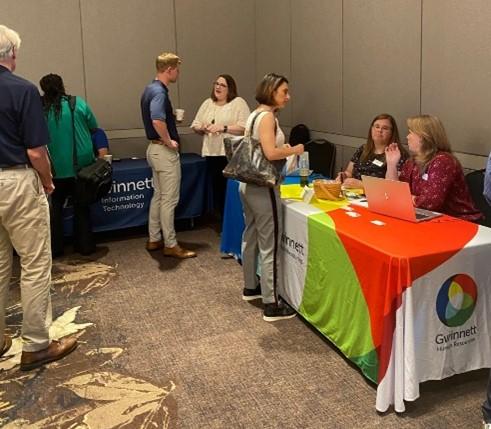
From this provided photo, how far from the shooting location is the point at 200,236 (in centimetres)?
516

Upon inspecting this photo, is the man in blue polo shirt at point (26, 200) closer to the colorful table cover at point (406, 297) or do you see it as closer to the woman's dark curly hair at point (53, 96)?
the colorful table cover at point (406, 297)

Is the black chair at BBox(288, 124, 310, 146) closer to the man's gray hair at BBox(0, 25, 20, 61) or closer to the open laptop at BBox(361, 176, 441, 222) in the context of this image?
the open laptop at BBox(361, 176, 441, 222)

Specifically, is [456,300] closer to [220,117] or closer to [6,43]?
[6,43]

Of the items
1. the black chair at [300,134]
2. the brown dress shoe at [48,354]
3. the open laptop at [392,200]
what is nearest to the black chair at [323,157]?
the black chair at [300,134]

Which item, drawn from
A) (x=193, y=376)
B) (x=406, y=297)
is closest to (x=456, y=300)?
(x=406, y=297)

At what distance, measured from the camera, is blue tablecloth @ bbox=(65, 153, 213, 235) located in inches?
195

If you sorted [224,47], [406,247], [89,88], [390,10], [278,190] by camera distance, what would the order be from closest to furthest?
[406,247]
[278,190]
[390,10]
[89,88]
[224,47]

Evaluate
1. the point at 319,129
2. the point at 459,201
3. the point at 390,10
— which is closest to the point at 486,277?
the point at 459,201

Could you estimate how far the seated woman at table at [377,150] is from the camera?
3.60 metres

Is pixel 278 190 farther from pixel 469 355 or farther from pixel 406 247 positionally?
pixel 469 355

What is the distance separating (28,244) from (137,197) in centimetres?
252

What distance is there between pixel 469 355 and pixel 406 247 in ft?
1.99

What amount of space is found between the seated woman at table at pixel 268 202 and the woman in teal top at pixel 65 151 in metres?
1.84

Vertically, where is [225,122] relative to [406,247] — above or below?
above
